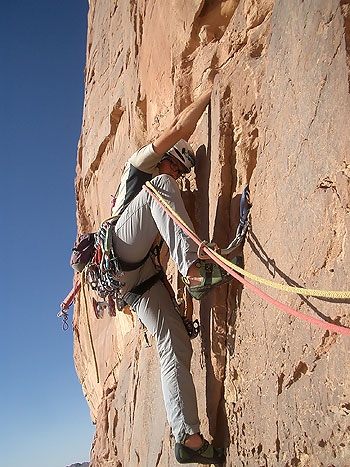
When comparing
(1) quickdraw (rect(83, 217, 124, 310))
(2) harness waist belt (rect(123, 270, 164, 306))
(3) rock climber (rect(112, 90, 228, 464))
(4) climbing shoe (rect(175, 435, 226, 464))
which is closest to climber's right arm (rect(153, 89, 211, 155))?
(3) rock climber (rect(112, 90, 228, 464))

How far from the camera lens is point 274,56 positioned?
3533 millimetres

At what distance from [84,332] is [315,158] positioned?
7656 millimetres

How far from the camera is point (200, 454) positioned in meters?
3.49

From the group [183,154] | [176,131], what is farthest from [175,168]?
[176,131]

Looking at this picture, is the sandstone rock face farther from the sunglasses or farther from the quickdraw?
the quickdraw

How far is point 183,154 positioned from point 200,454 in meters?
2.48

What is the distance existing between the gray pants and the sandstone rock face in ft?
0.90

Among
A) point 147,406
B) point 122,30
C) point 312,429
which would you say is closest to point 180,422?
point 312,429

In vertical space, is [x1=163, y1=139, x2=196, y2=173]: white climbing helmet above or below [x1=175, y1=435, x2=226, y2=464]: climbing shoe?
above

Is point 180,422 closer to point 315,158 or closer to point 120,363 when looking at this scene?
point 315,158

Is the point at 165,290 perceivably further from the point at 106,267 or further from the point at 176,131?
the point at 176,131

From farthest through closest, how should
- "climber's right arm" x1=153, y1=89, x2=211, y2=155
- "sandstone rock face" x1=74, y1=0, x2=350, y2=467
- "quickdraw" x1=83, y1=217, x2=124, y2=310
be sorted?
"climber's right arm" x1=153, y1=89, x2=211, y2=155
"quickdraw" x1=83, y1=217, x2=124, y2=310
"sandstone rock face" x1=74, y1=0, x2=350, y2=467

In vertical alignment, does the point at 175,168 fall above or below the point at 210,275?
above

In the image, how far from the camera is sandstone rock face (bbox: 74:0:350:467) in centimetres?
268
